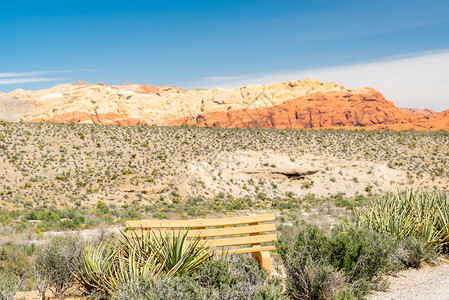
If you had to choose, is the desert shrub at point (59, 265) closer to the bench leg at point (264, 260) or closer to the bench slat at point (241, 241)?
the bench slat at point (241, 241)

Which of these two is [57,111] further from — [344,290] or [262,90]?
[344,290]

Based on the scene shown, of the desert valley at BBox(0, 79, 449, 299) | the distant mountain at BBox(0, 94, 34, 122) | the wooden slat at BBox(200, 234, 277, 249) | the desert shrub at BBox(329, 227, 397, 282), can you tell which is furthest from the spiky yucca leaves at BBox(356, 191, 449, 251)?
the distant mountain at BBox(0, 94, 34, 122)

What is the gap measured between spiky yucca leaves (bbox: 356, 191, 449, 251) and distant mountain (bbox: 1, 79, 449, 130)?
278 ft

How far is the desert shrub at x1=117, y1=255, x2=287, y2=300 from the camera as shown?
3.86 metres

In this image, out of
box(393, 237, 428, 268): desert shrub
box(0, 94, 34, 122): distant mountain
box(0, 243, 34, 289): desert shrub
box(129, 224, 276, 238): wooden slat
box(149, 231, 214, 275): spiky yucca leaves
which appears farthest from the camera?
box(0, 94, 34, 122): distant mountain

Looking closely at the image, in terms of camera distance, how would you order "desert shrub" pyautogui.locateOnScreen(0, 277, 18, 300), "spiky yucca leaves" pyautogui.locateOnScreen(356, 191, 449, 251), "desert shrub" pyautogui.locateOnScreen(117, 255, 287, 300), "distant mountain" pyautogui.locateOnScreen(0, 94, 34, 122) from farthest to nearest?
"distant mountain" pyautogui.locateOnScreen(0, 94, 34, 122) < "spiky yucca leaves" pyautogui.locateOnScreen(356, 191, 449, 251) < "desert shrub" pyautogui.locateOnScreen(0, 277, 18, 300) < "desert shrub" pyautogui.locateOnScreen(117, 255, 287, 300)

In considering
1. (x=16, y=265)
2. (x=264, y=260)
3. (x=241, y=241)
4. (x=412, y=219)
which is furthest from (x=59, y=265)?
(x=412, y=219)

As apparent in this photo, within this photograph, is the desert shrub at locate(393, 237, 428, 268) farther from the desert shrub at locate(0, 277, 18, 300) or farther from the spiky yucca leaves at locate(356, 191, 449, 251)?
the desert shrub at locate(0, 277, 18, 300)

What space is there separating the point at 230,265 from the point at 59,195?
27.8m

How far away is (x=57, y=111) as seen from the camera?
96688 mm

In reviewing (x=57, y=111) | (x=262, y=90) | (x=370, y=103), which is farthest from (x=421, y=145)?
(x=57, y=111)

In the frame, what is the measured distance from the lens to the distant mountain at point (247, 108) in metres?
96.4

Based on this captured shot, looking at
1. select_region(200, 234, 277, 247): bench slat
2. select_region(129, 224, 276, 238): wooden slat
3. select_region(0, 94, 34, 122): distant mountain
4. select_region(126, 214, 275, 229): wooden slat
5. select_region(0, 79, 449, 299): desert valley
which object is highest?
select_region(0, 94, 34, 122): distant mountain

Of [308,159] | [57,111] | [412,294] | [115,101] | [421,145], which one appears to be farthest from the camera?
[115,101]
